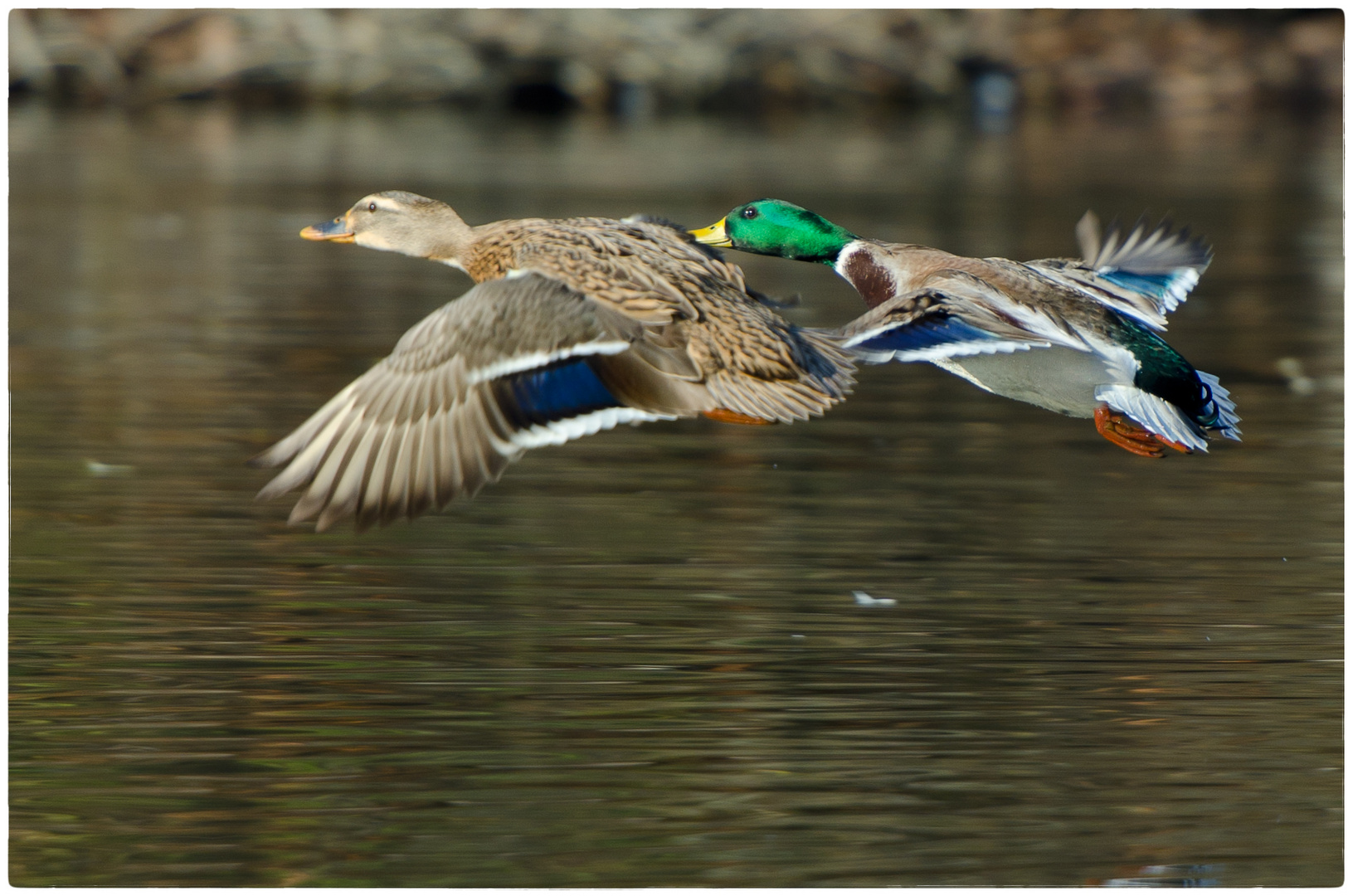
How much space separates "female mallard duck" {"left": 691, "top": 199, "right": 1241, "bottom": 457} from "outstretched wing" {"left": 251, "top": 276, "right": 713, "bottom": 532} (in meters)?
0.56

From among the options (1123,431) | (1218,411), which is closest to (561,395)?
(1123,431)

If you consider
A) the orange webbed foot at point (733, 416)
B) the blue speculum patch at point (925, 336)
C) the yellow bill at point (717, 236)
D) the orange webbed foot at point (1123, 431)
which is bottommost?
the orange webbed foot at point (1123, 431)

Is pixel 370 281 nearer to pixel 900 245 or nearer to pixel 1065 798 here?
pixel 900 245

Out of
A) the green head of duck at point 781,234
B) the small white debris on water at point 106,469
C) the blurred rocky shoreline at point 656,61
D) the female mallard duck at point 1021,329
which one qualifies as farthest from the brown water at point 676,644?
the blurred rocky shoreline at point 656,61

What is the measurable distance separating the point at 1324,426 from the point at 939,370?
2471 millimetres

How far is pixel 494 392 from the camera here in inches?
214

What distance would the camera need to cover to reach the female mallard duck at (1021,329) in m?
5.30

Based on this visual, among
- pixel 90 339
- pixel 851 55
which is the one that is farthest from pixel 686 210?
pixel 90 339

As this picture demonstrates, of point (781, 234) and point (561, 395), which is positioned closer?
point (561, 395)

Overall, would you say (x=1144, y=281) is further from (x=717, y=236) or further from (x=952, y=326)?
(x=952, y=326)

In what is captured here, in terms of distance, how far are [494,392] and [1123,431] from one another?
74.2 inches

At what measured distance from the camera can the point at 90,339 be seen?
1252 centimetres

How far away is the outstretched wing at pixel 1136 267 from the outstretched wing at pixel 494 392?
1488 millimetres

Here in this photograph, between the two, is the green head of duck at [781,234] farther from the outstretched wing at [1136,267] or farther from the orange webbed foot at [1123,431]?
the orange webbed foot at [1123,431]
